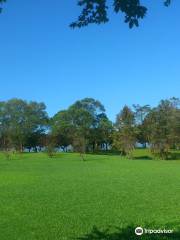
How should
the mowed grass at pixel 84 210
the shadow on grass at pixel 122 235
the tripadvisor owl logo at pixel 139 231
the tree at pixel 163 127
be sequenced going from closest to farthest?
the shadow on grass at pixel 122 235
the tripadvisor owl logo at pixel 139 231
the mowed grass at pixel 84 210
the tree at pixel 163 127

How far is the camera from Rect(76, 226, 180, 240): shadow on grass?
10102 millimetres

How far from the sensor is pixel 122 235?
35.4ft

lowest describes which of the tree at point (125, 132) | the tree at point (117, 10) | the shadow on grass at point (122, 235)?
the shadow on grass at point (122, 235)

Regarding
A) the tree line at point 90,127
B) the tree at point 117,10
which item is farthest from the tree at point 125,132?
the tree at point 117,10

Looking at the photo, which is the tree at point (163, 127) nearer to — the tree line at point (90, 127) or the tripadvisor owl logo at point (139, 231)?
the tree line at point (90, 127)

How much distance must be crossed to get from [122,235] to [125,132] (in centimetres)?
6595

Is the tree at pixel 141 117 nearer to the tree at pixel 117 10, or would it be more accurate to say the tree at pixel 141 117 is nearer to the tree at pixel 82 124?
the tree at pixel 82 124

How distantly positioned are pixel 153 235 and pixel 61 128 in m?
79.3

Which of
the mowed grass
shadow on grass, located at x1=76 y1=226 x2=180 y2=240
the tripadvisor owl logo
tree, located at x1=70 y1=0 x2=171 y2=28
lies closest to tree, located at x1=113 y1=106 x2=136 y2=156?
the mowed grass

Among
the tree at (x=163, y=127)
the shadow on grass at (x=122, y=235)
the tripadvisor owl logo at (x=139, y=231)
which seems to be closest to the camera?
the shadow on grass at (x=122, y=235)

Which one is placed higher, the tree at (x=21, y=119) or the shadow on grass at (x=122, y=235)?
the tree at (x=21, y=119)

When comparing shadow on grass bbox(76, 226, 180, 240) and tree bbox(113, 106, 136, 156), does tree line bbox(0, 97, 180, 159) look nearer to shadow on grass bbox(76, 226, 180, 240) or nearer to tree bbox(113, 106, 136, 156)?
tree bbox(113, 106, 136, 156)

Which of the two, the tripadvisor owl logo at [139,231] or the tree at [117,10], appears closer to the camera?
the tree at [117,10]

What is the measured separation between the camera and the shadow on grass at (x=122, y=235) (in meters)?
10.1
